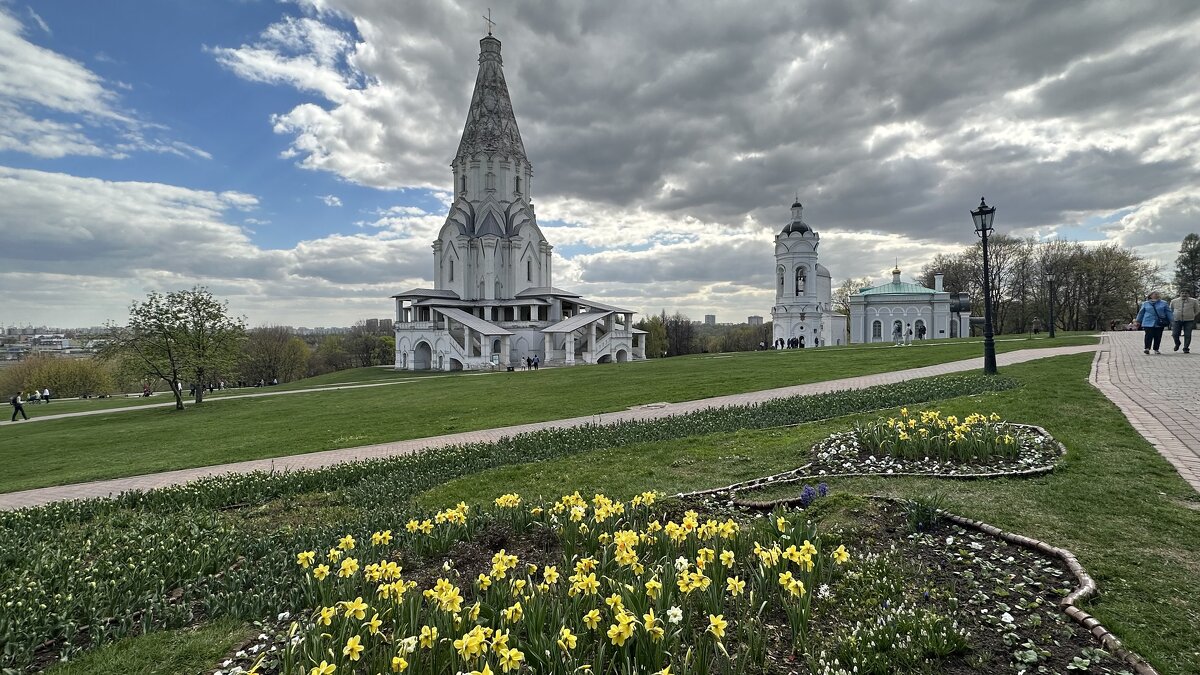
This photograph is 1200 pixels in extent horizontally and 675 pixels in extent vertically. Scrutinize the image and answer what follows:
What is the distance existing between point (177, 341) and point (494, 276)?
31.6 m

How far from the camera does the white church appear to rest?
50.2 m

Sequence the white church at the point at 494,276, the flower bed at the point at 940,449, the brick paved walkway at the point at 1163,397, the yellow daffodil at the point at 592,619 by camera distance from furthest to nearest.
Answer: the white church at the point at 494,276, the flower bed at the point at 940,449, the brick paved walkway at the point at 1163,397, the yellow daffodil at the point at 592,619

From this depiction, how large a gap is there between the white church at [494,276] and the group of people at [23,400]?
86.0 feet

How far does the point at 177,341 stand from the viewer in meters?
26.2

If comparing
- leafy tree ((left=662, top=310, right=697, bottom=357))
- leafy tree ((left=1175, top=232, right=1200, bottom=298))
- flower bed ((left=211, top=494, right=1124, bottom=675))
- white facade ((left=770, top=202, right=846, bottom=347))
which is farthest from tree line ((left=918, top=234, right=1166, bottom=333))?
flower bed ((left=211, top=494, right=1124, bottom=675))

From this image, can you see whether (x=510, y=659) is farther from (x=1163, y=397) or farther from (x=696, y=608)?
(x=1163, y=397)

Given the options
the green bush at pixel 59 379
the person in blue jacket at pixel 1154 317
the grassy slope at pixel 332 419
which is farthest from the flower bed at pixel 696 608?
the green bush at pixel 59 379

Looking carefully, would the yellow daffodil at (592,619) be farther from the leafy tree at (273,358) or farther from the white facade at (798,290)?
the leafy tree at (273,358)

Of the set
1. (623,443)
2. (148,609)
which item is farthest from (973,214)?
(148,609)

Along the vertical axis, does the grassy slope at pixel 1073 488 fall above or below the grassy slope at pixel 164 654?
above

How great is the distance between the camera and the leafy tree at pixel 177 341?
25.5m

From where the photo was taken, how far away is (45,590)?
14.0ft

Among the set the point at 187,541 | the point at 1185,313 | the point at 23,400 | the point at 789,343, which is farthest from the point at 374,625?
the point at 23,400

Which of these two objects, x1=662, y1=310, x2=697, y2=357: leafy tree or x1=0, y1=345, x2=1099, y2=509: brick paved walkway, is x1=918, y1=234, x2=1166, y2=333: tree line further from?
x1=0, y1=345, x2=1099, y2=509: brick paved walkway
